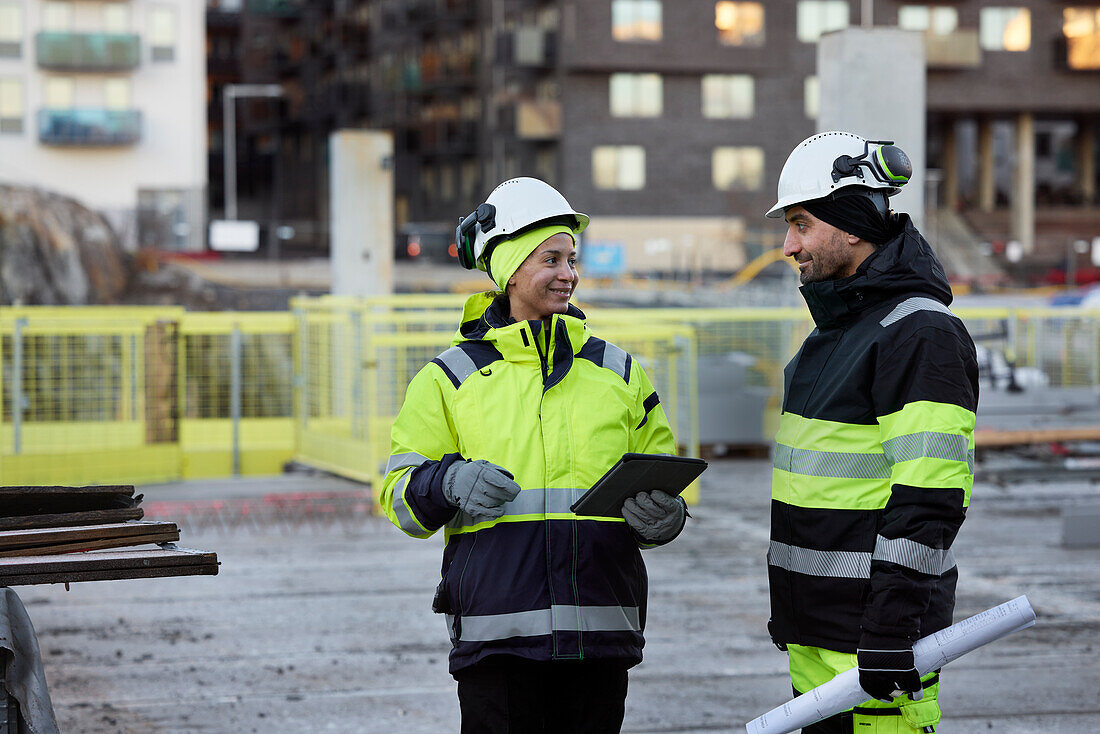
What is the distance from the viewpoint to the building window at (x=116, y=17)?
192ft

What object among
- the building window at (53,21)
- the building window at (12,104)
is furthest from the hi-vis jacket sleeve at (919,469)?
the building window at (53,21)

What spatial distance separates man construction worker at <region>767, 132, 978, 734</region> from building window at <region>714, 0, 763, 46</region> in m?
58.6

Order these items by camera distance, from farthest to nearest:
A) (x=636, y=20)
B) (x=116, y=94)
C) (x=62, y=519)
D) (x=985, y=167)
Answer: (x=985, y=167) < (x=636, y=20) < (x=116, y=94) < (x=62, y=519)

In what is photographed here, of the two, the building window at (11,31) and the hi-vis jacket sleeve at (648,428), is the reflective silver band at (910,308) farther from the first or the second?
the building window at (11,31)

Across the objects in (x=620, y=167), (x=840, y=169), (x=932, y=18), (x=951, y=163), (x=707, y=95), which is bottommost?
(x=840, y=169)

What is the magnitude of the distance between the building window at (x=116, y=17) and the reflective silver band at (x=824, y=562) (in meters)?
59.2

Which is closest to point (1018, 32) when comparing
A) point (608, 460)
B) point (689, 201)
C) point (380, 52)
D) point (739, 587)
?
point (689, 201)

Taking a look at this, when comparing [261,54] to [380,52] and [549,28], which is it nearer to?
[380,52]

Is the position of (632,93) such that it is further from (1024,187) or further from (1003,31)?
(1024,187)

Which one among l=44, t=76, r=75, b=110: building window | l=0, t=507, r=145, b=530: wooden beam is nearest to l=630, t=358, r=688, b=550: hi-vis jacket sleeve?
l=0, t=507, r=145, b=530: wooden beam

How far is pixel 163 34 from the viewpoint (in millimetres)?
59344

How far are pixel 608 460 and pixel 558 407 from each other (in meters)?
0.20

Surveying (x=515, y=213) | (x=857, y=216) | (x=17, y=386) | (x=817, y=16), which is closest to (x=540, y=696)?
(x=515, y=213)

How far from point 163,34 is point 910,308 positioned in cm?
5973
